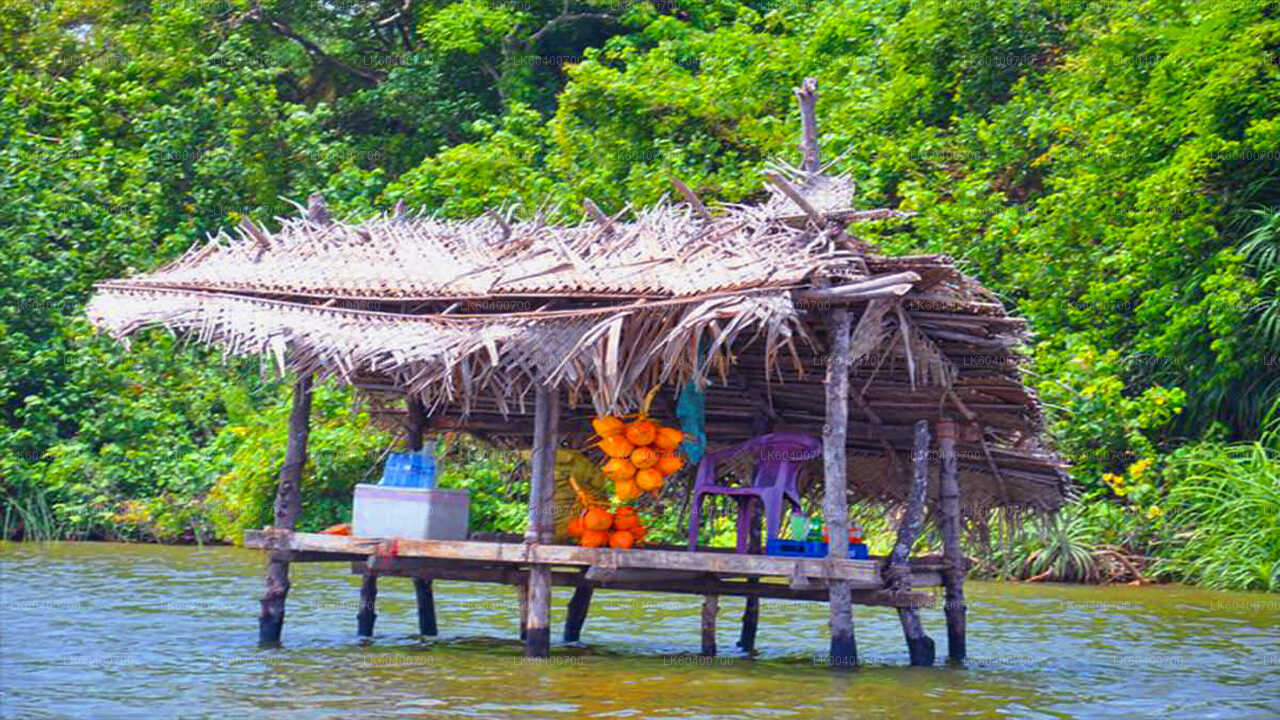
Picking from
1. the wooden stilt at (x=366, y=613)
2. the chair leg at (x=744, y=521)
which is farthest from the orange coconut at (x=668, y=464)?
the wooden stilt at (x=366, y=613)

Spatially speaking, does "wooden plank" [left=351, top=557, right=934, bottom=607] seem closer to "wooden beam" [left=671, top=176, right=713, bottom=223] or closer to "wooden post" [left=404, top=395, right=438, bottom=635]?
"wooden post" [left=404, top=395, right=438, bottom=635]

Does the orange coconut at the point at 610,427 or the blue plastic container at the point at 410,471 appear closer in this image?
the orange coconut at the point at 610,427

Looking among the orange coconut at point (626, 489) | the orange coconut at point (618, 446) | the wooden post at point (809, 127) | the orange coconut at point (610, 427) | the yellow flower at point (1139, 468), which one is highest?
the wooden post at point (809, 127)

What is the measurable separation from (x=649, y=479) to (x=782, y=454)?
0.89 metres

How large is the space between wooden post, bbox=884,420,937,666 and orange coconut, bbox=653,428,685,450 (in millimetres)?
1398

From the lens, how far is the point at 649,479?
30.2ft

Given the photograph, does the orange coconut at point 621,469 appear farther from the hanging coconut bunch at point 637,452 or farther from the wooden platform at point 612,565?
the wooden platform at point 612,565

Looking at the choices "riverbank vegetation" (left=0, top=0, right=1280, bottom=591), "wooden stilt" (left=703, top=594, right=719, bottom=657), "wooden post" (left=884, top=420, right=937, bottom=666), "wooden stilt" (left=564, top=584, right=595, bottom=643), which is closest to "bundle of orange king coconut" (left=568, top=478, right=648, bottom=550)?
"wooden stilt" (left=703, top=594, right=719, bottom=657)

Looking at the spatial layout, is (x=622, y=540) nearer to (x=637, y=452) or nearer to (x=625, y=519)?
(x=625, y=519)

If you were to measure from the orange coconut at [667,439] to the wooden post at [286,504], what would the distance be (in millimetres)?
2413

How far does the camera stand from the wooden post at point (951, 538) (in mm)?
9898

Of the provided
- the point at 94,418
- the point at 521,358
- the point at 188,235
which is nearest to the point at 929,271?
the point at 521,358

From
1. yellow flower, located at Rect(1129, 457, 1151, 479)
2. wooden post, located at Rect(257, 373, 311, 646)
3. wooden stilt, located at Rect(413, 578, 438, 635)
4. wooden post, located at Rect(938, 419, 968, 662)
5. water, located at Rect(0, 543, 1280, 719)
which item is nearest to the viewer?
water, located at Rect(0, 543, 1280, 719)

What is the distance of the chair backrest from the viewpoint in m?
9.48
